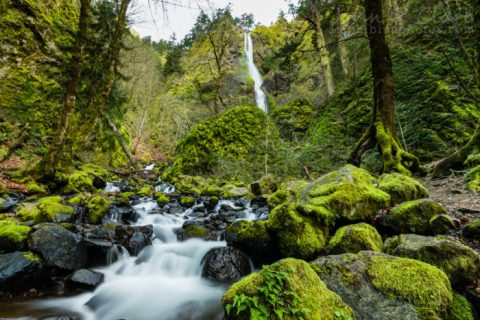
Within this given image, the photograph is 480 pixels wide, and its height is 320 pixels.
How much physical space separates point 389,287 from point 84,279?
4.21 meters

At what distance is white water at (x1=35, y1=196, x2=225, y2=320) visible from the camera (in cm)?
359

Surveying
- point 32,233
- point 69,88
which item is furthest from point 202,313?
point 69,88

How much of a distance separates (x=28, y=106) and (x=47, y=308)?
1253 centimetres

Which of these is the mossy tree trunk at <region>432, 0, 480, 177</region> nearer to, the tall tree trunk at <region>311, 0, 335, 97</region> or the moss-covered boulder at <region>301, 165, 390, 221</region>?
the moss-covered boulder at <region>301, 165, 390, 221</region>

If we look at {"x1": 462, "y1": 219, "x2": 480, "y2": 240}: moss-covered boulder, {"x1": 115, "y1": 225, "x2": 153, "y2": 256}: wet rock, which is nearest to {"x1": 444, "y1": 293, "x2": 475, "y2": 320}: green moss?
{"x1": 462, "y1": 219, "x2": 480, "y2": 240}: moss-covered boulder

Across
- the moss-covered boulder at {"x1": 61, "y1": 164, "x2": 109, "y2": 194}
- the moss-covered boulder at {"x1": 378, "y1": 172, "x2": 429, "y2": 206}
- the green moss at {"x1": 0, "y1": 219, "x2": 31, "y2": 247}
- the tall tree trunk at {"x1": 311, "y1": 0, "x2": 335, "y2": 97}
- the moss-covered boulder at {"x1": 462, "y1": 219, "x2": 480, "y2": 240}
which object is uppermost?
the tall tree trunk at {"x1": 311, "y1": 0, "x2": 335, "y2": 97}

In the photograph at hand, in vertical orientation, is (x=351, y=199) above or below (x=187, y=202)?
below

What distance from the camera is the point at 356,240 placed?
11.0 feet

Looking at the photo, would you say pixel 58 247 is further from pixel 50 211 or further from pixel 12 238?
pixel 50 211

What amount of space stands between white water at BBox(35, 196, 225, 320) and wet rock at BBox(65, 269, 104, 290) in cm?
12

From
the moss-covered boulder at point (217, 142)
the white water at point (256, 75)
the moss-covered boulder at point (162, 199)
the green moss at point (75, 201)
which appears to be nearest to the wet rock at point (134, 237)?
the green moss at point (75, 201)

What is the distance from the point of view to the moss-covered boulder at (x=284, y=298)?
174cm

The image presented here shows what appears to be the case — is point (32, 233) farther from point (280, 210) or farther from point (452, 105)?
point (452, 105)

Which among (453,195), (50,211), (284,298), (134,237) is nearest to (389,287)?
(284,298)
